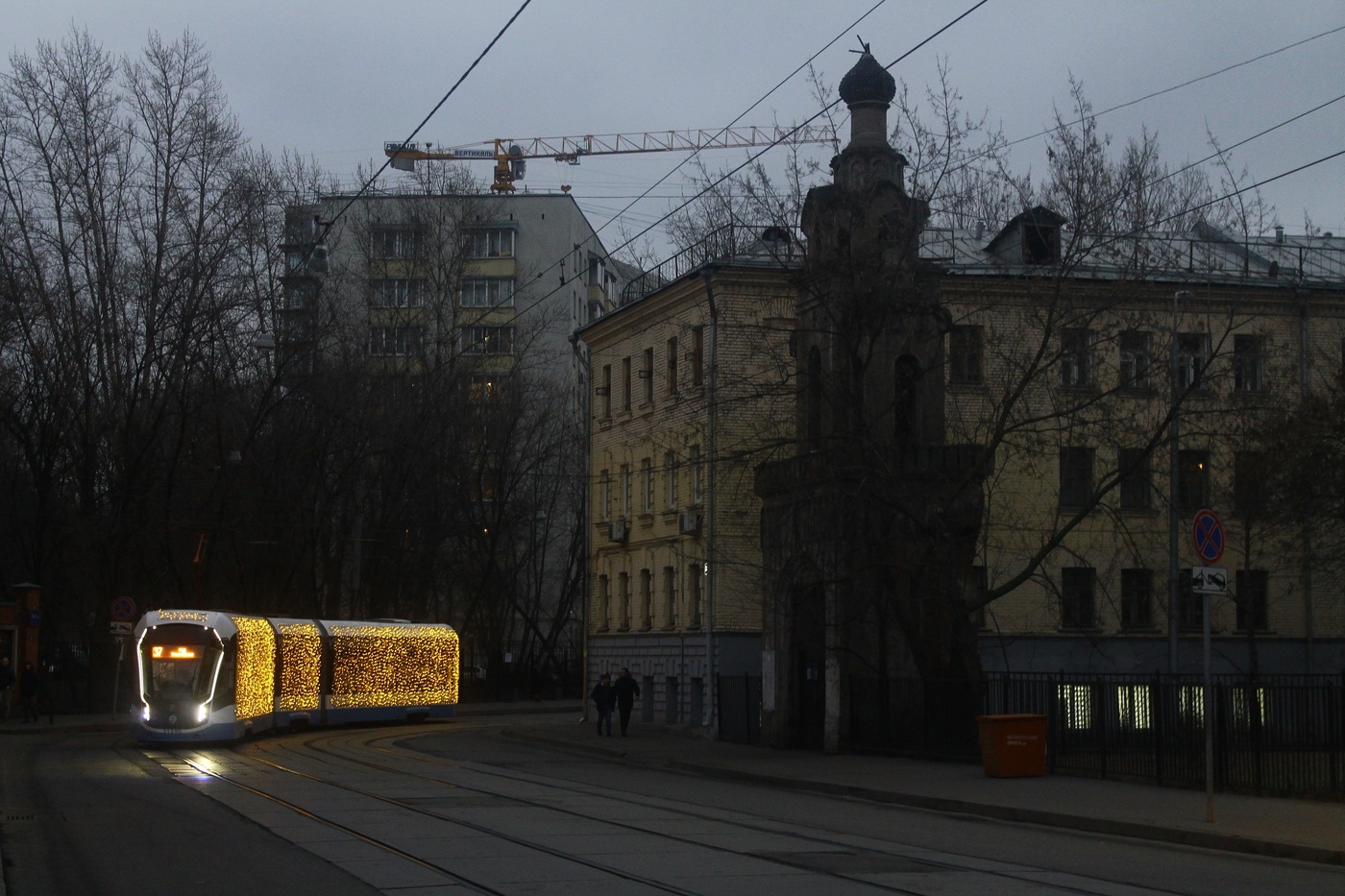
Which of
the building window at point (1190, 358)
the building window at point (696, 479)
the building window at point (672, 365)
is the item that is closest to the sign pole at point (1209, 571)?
the building window at point (1190, 358)

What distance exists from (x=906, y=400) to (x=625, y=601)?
59.0 ft

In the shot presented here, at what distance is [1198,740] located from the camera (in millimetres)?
23516

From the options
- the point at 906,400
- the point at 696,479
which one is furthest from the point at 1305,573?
the point at 696,479

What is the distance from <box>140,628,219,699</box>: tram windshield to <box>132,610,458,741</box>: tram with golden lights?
0.02 metres

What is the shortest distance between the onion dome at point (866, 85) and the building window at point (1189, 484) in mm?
12391

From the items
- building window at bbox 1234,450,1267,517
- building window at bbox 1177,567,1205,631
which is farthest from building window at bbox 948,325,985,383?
Answer: building window at bbox 1177,567,1205,631

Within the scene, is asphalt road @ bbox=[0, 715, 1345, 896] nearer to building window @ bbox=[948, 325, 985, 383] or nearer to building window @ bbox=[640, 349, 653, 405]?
building window @ bbox=[948, 325, 985, 383]

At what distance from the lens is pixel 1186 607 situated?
4147 centimetres

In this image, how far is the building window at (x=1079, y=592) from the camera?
41.6 metres

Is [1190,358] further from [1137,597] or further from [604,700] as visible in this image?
[604,700]

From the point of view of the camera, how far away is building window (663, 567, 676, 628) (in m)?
44.1

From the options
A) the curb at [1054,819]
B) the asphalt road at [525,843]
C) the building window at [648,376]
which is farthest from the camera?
the building window at [648,376]

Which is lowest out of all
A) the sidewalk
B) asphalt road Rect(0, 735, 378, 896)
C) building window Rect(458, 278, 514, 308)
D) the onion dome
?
the sidewalk

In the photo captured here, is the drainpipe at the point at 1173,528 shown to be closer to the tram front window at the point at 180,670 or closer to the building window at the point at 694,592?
the building window at the point at 694,592
